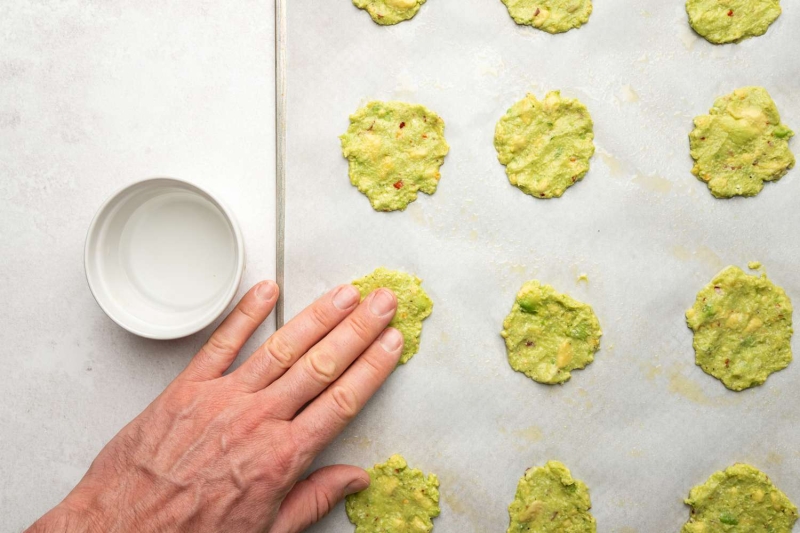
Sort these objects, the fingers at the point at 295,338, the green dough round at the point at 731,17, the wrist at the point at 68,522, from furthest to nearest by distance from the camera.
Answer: the green dough round at the point at 731,17
the fingers at the point at 295,338
the wrist at the point at 68,522

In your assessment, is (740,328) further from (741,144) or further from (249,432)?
(249,432)

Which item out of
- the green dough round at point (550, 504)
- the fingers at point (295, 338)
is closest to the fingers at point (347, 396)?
the fingers at point (295, 338)

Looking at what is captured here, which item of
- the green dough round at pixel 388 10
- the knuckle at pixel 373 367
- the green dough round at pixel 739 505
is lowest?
the green dough round at pixel 739 505

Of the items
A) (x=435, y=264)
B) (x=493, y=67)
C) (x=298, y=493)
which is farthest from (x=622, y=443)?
(x=493, y=67)

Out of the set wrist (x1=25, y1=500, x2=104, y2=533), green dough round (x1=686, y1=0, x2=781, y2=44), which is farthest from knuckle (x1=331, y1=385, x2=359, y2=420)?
green dough round (x1=686, y1=0, x2=781, y2=44)

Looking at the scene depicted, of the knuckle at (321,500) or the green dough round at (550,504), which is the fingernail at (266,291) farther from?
the green dough round at (550,504)

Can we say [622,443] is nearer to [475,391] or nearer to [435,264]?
[475,391]
